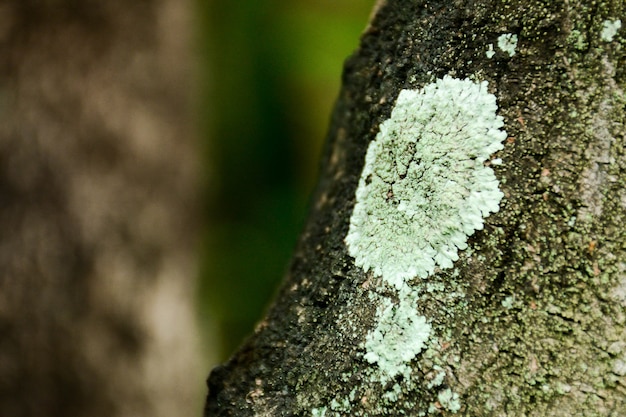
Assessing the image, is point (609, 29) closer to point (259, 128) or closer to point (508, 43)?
point (508, 43)

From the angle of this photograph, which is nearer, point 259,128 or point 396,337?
point 396,337

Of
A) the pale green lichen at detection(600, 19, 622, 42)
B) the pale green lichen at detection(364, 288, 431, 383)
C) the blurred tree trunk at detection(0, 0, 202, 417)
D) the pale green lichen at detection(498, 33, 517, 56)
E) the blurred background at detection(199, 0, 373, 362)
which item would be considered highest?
the blurred background at detection(199, 0, 373, 362)

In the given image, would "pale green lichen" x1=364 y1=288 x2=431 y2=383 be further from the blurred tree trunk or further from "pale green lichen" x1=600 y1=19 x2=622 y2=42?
the blurred tree trunk

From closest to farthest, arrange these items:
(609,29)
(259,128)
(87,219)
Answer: (609,29), (87,219), (259,128)

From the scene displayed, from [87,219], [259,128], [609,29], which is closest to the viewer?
[609,29]

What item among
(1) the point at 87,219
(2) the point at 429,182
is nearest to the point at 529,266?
(2) the point at 429,182

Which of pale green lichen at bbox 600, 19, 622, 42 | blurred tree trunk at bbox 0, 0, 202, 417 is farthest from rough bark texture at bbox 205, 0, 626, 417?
blurred tree trunk at bbox 0, 0, 202, 417
